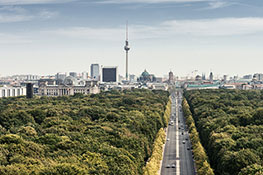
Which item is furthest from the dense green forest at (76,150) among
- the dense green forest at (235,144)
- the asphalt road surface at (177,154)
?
the dense green forest at (235,144)

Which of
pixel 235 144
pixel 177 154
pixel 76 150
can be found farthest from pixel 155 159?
pixel 76 150

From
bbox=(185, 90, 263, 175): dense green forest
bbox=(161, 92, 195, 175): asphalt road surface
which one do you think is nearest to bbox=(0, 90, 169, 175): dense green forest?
bbox=(161, 92, 195, 175): asphalt road surface

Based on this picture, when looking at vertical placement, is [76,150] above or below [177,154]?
above

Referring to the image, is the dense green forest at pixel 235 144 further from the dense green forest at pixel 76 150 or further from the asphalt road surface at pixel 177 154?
the dense green forest at pixel 76 150

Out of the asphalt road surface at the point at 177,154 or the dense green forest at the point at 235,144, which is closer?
the dense green forest at the point at 235,144

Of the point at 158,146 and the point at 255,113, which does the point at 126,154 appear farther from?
the point at 255,113

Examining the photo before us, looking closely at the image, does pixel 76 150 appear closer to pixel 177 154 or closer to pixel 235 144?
pixel 235 144

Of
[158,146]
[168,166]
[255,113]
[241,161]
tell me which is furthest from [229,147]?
[255,113]

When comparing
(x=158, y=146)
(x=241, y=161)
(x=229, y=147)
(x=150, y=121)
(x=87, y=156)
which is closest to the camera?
(x=87, y=156)

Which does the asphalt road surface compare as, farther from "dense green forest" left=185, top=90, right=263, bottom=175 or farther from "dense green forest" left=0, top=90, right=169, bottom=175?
"dense green forest" left=0, top=90, right=169, bottom=175

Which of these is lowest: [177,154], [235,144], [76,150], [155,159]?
[177,154]

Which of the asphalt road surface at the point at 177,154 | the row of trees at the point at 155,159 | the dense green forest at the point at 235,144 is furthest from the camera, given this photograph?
the asphalt road surface at the point at 177,154
